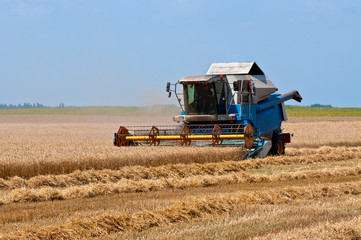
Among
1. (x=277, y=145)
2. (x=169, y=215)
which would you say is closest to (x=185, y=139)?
(x=277, y=145)

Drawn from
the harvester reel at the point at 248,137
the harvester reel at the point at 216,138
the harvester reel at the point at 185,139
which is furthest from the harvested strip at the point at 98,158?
the harvester reel at the point at 185,139

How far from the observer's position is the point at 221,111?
1684cm

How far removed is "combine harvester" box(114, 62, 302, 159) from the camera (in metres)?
16.1

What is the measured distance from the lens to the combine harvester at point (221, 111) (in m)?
16.1

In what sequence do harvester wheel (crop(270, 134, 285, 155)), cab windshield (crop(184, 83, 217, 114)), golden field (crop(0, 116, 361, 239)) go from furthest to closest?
harvester wheel (crop(270, 134, 285, 155)), cab windshield (crop(184, 83, 217, 114)), golden field (crop(0, 116, 361, 239))

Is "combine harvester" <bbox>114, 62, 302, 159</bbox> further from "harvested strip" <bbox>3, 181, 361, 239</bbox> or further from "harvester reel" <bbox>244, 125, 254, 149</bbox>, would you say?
"harvested strip" <bbox>3, 181, 361, 239</bbox>

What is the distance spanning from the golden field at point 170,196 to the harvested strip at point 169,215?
1 cm

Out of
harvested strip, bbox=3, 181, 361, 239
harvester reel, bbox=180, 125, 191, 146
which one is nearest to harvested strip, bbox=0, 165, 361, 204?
harvested strip, bbox=3, 181, 361, 239

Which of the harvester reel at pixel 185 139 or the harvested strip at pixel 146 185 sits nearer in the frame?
the harvested strip at pixel 146 185

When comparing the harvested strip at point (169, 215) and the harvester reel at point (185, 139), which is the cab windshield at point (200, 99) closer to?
the harvester reel at point (185, 139)

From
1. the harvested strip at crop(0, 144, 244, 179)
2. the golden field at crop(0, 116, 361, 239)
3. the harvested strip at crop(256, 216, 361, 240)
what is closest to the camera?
the harvested strip at crop(256, 216, 361, 240)

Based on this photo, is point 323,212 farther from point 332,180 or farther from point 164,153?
point 164,153

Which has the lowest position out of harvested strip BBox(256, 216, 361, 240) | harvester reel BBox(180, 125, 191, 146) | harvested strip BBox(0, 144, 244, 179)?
harvested strip BBox(256, 216, 361, 240)

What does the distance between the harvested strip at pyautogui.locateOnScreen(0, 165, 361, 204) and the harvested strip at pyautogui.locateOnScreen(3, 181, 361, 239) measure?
2.25 meters
